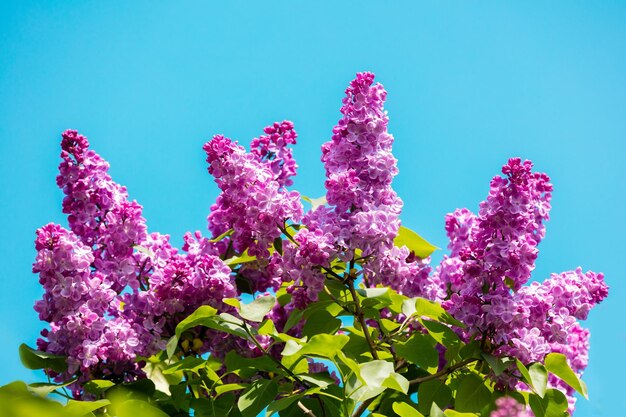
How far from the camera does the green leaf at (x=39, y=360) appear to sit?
2.48 metres

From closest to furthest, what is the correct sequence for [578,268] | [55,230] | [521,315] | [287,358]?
[287,358]
[521,315]
[55,230]
[578,268]

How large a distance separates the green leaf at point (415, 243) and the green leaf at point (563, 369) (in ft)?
2.23

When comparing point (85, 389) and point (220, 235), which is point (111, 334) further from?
point (220, 235)

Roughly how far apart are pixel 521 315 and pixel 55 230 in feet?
4.84

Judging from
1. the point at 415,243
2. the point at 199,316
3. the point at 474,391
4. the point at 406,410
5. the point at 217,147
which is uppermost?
the point at 415,243

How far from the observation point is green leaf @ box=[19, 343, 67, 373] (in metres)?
2.48

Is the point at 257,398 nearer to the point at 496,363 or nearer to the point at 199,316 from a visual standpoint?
the point at 199,316

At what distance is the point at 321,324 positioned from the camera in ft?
7.77

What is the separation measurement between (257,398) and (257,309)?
247 mm

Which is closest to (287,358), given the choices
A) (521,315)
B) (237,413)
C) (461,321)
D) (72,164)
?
(237,413)

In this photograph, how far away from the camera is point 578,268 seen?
2617mm

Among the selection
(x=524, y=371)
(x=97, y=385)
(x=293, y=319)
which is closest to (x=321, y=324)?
(x=293, y=319)

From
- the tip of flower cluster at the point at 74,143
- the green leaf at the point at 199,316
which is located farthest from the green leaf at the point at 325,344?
the tip of flower cluster at the point at 74,143

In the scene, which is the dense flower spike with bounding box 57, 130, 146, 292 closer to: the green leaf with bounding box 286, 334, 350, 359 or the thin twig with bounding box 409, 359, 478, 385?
the green leaf with bounding box 286, 334, 350, 359
